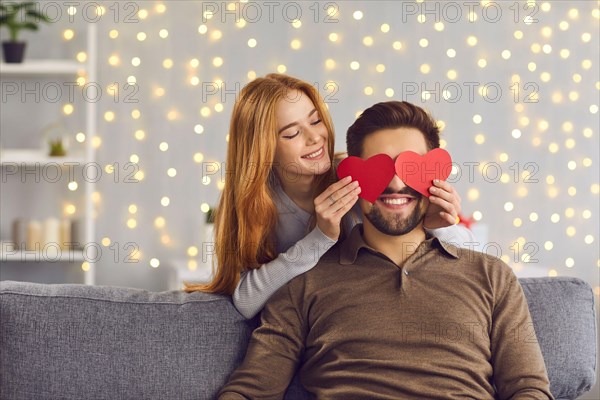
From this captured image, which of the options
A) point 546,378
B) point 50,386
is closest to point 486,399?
point 546,378

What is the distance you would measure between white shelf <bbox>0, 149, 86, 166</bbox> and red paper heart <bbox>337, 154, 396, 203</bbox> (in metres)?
2.01

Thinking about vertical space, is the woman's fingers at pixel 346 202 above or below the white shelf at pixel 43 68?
below

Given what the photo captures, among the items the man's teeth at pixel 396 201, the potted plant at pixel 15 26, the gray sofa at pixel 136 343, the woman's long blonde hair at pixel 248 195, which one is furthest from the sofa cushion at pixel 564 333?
the potted plant at pixel 15 26

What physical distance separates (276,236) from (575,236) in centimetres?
237

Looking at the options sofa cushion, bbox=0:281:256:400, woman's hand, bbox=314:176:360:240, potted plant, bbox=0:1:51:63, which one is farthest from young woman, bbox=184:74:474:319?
potted plant, bbox=0:1:51:63

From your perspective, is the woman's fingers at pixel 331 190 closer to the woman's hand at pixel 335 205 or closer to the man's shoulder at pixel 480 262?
the woman's hand at pixel 335 205

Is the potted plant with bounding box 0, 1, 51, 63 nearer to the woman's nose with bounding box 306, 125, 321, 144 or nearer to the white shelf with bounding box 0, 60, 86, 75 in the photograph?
the white shelf with bounding box 0, 60, 86, 75

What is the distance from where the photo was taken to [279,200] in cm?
191

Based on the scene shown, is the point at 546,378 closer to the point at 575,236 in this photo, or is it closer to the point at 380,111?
the point at 380,111

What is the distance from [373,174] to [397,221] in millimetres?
116

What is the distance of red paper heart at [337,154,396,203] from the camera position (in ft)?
5.54

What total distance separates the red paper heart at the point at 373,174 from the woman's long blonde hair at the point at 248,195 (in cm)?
20

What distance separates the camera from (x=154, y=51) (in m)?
3.62

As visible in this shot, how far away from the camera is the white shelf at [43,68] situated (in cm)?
338
